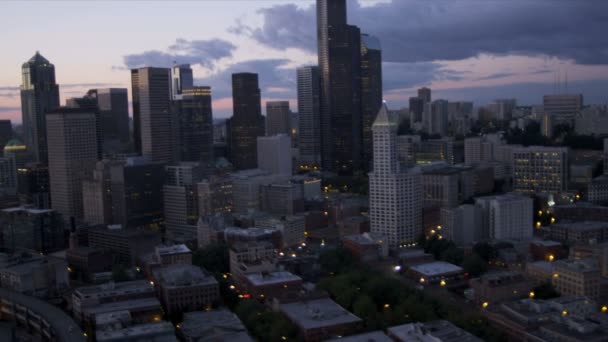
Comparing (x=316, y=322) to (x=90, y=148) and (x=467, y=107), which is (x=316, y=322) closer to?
(x=90, y=148)

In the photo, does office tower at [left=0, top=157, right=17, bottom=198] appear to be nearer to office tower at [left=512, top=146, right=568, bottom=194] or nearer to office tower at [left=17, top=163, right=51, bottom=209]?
office tower at [left=17, top=163, right=51, bottom=209]

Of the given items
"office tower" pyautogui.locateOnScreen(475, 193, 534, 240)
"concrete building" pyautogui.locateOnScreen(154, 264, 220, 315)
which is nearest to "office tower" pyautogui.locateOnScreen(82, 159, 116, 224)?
"concrete building" pyautogui.locateOnScreen(154, 264, 220, 315)

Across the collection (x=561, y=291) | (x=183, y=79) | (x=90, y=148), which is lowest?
(x=561, y=291)

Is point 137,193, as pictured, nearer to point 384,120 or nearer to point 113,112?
point 384,120


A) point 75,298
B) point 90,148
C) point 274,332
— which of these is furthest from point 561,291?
point 90,148

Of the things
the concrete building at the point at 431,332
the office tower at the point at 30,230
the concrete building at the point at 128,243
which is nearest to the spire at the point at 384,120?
the concrete building at the point at 128,243

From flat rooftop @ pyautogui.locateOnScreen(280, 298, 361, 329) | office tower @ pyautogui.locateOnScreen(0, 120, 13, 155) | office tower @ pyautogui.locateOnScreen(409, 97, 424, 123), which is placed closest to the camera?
flat rooftop @ pyautogui.locateOnScreen(280, 298, 361, 329)
